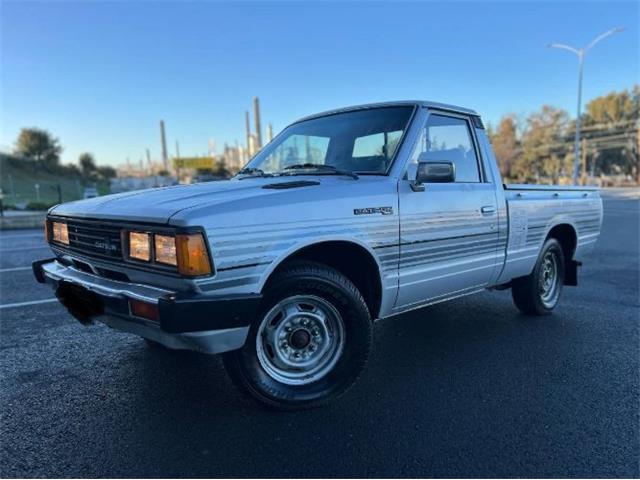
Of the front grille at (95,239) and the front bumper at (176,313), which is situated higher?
the front grille at (95,239)

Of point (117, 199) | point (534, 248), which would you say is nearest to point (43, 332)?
point (117, 199)

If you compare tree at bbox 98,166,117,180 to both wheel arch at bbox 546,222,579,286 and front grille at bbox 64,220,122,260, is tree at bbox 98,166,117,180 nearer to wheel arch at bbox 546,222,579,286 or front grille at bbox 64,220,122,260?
front grille at bbox 64,220,122,260

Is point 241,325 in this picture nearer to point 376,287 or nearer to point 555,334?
point 376,287

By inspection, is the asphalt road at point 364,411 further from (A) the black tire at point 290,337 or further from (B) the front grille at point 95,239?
(B) the front grille at point 95,239

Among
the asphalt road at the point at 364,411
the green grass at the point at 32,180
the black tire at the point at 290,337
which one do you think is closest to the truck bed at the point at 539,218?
the asphalt road at the point at 364,411

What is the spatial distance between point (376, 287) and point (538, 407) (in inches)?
48.2

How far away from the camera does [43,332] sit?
4277 mm

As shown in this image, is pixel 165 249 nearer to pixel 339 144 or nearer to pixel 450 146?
pixel 339 144

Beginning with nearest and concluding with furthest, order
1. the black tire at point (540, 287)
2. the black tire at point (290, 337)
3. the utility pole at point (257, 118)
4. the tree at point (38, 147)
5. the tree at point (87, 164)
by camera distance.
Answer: the black tire at point (290, 337) < the black tire at point (540, 287) < the utility pole at point (257, 118) < the tree at point (38, 147) < the tree at point (87, 164)

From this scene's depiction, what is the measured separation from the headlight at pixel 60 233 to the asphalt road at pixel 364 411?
0.98 meters

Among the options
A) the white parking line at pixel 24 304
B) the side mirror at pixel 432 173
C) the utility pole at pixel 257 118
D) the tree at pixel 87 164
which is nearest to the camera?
the side mirror at pixel 432 173

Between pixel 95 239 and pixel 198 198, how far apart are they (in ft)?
2.49

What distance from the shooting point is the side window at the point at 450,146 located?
3533 millimetres

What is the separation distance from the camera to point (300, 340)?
A: 2869 millimetres
